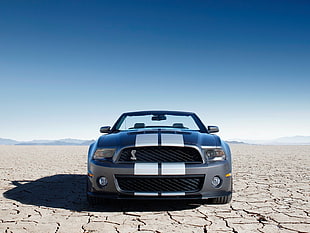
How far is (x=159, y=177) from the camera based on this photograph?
2.97m

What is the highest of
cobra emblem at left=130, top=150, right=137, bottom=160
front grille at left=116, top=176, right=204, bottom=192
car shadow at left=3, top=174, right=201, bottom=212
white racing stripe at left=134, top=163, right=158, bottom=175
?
cobra emblem at left=130, top=150, right=137, bottom=160

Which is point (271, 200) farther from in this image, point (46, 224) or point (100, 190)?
point (46, 224)

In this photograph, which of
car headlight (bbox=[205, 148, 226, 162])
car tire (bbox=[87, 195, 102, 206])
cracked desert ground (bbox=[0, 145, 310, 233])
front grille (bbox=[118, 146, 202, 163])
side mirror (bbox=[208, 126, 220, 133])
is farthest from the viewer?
side mirror (bbox=[208, 126, 220, 133])

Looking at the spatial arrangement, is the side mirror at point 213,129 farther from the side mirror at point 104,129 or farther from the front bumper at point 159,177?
the side mirror at point 104,129

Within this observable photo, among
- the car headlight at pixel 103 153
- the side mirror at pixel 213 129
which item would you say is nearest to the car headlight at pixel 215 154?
the side mirror at pixel 213 129

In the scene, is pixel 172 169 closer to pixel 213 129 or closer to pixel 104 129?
pixel 213 129

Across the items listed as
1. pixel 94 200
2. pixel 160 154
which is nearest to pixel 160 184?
pixel 160 154

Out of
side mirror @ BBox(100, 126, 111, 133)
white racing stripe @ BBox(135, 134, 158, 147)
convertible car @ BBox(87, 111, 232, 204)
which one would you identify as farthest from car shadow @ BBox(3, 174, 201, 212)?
side mirror @ BBox(100, 126, 111, 133)

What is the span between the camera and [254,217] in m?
3.10

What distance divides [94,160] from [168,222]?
1.07 meters

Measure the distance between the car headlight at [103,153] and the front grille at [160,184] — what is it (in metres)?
0.30

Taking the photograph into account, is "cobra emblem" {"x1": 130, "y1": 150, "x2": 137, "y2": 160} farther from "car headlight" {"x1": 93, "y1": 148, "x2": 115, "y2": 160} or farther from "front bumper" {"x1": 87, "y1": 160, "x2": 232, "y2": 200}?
"car headlight" {"x1": 93, "y1": 148, "x2": 115, "y2": 160}

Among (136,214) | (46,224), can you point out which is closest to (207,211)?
(136,214)

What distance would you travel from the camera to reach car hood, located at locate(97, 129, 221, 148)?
311 centimetres
